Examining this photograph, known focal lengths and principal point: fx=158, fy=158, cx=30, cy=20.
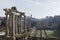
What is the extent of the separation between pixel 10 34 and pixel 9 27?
117 centimetres

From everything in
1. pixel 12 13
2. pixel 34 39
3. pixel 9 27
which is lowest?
pixel 34 39

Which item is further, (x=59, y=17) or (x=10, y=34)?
(x=59, y=17)

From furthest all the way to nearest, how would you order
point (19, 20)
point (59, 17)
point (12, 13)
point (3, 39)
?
1. point (59, 17)
2. point (19, 20)
3. point (3, 39)
4. point (12, 13)

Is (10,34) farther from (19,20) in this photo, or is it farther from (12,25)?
(19,20)

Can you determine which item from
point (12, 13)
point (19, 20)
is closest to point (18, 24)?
point (19, 20)

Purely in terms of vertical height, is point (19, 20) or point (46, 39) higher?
point (19, 20)

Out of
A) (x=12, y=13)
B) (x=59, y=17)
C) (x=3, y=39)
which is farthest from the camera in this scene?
(x=59, y=17)

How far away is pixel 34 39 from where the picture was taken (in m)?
18.2

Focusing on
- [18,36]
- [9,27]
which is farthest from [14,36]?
[9,27]

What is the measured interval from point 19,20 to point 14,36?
3.83 m

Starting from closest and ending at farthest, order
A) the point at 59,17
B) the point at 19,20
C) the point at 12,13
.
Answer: the point at 12,13
the point at 19,20
the point at 59,17

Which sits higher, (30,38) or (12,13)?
(12,13)

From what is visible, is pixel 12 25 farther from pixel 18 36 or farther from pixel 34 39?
pixel 34 39

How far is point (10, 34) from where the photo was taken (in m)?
16.5
